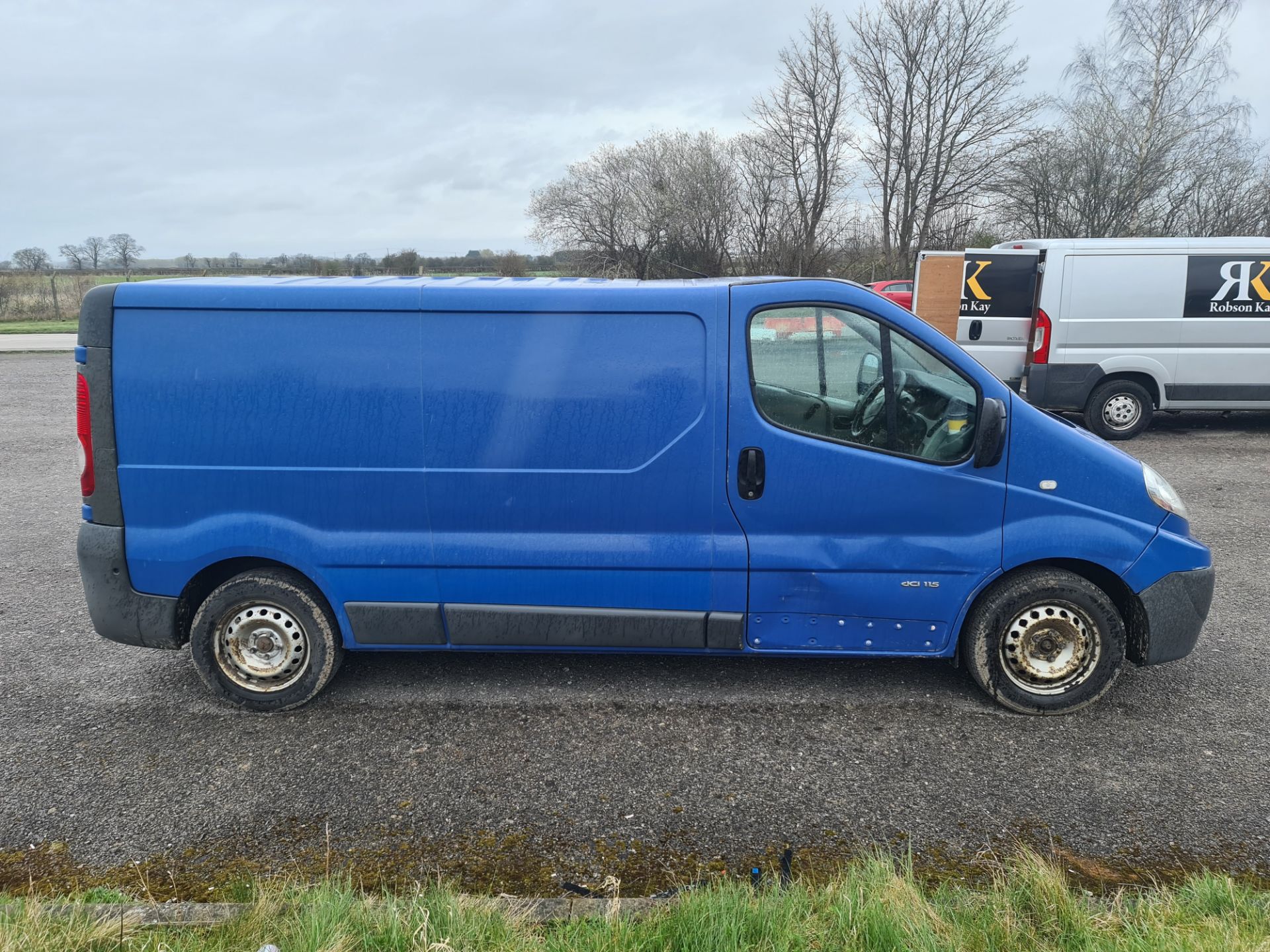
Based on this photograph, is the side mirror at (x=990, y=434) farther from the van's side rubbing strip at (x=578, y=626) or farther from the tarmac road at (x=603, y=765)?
the van's side rubbing strip at (x=578, y=626)

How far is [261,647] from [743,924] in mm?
2701

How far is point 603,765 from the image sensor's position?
3.78 metres

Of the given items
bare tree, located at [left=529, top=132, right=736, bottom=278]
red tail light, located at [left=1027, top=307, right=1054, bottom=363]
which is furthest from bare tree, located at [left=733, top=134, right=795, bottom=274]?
red tail light, located at [left=1027, top=307, right=1054, bottom=363]

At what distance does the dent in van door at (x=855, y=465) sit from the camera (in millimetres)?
3959

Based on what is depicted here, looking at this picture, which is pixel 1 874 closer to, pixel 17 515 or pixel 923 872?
pixel 923 872

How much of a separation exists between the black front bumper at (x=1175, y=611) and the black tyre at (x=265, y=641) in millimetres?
3803

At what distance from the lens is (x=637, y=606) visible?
13.5 ft

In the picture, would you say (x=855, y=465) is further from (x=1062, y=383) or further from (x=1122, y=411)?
(x=1122, y=411)

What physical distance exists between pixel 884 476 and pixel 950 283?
33.3 ft

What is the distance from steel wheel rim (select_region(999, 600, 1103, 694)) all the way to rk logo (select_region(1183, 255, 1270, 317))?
8036 millimetres

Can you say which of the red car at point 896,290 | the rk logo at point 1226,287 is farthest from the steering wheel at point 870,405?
the red car at point 896,290

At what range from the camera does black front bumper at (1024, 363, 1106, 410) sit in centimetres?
1067

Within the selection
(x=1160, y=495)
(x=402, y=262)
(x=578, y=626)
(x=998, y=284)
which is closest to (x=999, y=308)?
(x=998, y=284)

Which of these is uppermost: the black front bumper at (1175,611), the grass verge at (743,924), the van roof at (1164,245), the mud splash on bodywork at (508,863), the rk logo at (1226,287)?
the van roof at (1164,245)
